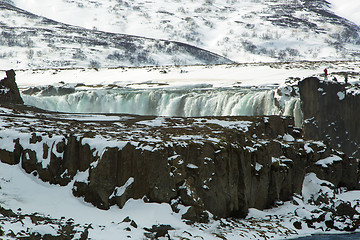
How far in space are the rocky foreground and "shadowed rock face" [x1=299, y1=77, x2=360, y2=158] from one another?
579 inches

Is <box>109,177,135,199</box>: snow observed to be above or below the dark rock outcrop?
below

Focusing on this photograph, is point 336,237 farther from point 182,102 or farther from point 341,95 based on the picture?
point 182,102

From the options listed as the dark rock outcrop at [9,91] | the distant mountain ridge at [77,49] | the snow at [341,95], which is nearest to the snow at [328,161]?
the snow at [341,95]

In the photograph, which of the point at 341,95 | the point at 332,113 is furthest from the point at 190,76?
the point at 341,95

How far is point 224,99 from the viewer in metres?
47.5

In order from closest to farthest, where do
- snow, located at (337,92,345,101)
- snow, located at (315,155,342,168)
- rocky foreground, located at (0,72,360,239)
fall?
rocky foreground, located at (0,72,360,239) → snow, located at (315,155,342,168) → snow, located at (337,92,345,101)

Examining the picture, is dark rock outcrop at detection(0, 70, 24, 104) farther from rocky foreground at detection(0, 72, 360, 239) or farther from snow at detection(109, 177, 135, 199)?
snow at detection(109, 177, 135, 199)

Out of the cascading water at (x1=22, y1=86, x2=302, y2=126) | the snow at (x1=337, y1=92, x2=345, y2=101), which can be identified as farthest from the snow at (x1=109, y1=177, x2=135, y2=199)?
the snow at (x1=337, y1=92, x2=345, y2=101)

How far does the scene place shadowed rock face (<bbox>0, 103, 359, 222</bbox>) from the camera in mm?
21109

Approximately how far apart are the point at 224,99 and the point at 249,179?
2401 centimetres

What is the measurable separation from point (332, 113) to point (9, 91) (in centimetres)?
2565

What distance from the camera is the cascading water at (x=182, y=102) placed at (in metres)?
44.6

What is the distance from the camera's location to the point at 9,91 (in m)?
34.8

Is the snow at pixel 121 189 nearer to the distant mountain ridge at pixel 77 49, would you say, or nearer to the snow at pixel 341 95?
the snow at pixel 341 95
